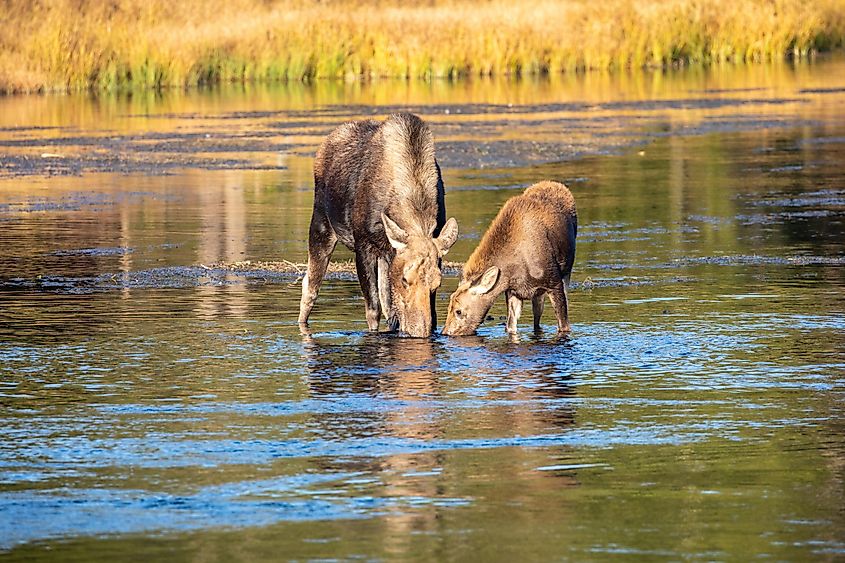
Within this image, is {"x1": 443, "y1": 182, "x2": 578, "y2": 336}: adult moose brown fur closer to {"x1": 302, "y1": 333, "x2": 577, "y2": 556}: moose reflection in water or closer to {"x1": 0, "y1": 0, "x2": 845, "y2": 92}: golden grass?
{"x1": 302, "y1": 333, "x2": 577, "y2": 556}: moose reflection in water

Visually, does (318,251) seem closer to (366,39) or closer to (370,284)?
(370,284)

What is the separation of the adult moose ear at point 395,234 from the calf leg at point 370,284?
2.97ft

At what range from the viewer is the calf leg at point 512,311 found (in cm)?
1328

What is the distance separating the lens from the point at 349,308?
14656 millimetres

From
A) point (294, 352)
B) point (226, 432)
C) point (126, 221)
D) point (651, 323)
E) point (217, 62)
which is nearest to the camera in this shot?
point (226, 432)

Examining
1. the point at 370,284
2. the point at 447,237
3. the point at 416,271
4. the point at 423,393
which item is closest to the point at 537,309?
the point at 370,284

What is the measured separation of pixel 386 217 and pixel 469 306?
109 cm

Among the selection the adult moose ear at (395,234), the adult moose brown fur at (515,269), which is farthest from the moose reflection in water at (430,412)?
the adult moose ear at (395,234)

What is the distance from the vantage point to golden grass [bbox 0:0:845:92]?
4738cm

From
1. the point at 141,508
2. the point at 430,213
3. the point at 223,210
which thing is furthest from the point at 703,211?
the point at 141,508

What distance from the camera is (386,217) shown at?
12.3 metres

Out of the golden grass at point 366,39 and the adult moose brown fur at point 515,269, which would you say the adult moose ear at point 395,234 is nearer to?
the adult moose brown fur at point 515,269

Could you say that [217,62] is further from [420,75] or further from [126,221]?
[126,221]

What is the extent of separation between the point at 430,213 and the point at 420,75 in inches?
1522
